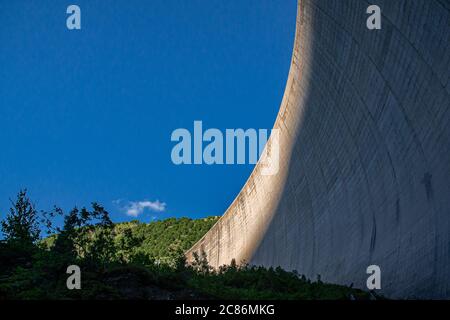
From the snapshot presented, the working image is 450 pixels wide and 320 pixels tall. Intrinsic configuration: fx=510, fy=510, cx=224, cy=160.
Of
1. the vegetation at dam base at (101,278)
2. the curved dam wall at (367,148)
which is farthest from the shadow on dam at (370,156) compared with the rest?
the vegetation at dam base at (101,278)

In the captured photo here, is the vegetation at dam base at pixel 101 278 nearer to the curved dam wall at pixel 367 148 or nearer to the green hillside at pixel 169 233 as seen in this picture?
the curved dam wall at pixel 367 148

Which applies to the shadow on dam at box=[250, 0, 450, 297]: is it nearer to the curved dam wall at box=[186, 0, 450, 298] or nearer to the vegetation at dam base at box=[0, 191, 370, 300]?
the curved dam wall at box=[186, 0, 450, 298]

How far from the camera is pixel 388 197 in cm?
990

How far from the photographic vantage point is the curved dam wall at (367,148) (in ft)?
26.0

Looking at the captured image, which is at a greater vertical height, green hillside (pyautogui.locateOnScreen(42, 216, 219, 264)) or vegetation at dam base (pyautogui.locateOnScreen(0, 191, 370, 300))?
green hillside (pyautogui.locateOnScreen(42, 216, 219, 264))

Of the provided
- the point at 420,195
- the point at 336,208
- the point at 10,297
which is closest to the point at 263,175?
the point at 336,208

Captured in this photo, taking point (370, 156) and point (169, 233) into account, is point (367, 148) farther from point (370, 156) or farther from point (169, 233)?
point (169, 233)

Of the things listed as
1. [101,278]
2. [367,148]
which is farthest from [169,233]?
[101,278]

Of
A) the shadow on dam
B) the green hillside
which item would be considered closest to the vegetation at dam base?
the shadow on dam

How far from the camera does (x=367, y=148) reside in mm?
10750

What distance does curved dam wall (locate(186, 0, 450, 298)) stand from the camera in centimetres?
792

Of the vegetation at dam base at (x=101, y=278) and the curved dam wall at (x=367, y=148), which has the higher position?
the curved dam wall at (x=367, y=148)

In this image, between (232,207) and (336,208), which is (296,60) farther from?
(232,207)
